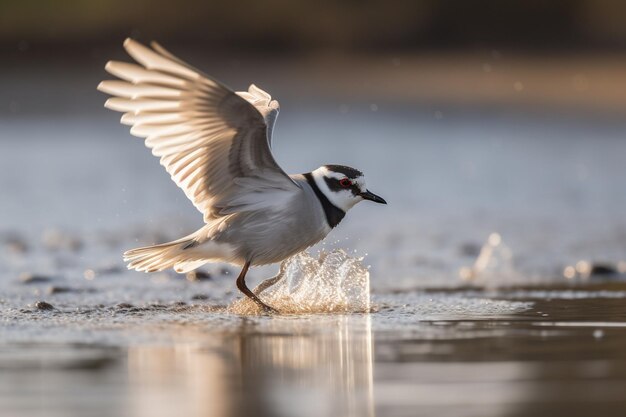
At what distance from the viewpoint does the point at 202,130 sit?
8055mm

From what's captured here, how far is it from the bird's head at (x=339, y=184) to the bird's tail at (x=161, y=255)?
845 mm

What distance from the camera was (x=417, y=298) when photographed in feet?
28.8

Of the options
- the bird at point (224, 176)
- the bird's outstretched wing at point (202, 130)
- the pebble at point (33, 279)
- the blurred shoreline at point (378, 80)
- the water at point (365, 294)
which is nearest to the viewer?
the water at point (365, 294)

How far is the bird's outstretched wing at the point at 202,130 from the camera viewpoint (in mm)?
7727

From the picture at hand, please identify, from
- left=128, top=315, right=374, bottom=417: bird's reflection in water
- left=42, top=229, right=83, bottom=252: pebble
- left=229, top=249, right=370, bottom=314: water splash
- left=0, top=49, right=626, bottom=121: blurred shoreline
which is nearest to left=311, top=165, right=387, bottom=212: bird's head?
left=229, top=249, right=370, bottom=314: water splash

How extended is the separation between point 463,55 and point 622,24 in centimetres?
276

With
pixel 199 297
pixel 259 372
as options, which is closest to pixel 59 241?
pixel 199 297

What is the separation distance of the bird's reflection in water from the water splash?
2.41 feet

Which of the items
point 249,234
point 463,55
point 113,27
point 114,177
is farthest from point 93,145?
point 249,234

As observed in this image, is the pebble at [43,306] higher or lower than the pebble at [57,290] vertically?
lower

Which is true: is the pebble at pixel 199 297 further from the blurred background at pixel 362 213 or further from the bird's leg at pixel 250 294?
the bird's leg at pixel 250 294

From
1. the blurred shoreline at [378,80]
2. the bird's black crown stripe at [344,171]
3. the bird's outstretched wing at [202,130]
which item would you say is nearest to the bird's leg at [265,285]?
the bird's outstretched wing at [202,130]

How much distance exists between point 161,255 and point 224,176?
25.0 inches

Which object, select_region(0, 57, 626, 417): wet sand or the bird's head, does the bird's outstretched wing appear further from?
select_region(0, 57, 626, 417): wet sand
